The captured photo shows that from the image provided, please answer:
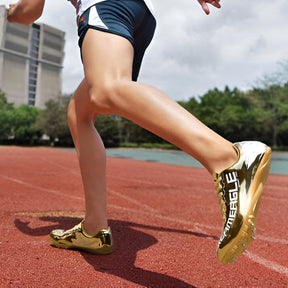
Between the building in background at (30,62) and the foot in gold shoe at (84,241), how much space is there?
73834mm

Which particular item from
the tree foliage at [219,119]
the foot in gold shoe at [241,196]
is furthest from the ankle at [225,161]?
the tree foliage at [219,119]

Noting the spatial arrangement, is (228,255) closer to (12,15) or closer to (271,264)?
(271,264)

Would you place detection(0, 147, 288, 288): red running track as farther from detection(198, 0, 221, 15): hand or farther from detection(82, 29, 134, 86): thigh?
detection(198, 0, 221, 15): hand

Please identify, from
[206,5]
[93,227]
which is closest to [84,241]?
[93,227]

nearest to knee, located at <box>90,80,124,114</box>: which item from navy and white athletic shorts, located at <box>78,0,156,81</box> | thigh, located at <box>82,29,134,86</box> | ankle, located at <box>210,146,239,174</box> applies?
thigh, located at <box>82,29,134,86</box>

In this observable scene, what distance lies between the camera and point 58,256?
64.1 inches

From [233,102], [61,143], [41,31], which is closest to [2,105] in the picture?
[61,143]

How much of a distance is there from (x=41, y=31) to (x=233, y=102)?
58500mm

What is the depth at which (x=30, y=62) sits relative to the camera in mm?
81438

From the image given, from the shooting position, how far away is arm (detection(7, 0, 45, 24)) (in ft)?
4.89

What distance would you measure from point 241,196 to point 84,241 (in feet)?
3.21

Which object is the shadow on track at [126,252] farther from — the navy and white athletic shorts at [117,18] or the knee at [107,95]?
the navy and white athletic shorts at [117,18]

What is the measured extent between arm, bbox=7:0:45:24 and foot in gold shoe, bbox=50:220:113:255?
3.61ft

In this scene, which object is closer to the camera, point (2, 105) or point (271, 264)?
point (271, 264)
